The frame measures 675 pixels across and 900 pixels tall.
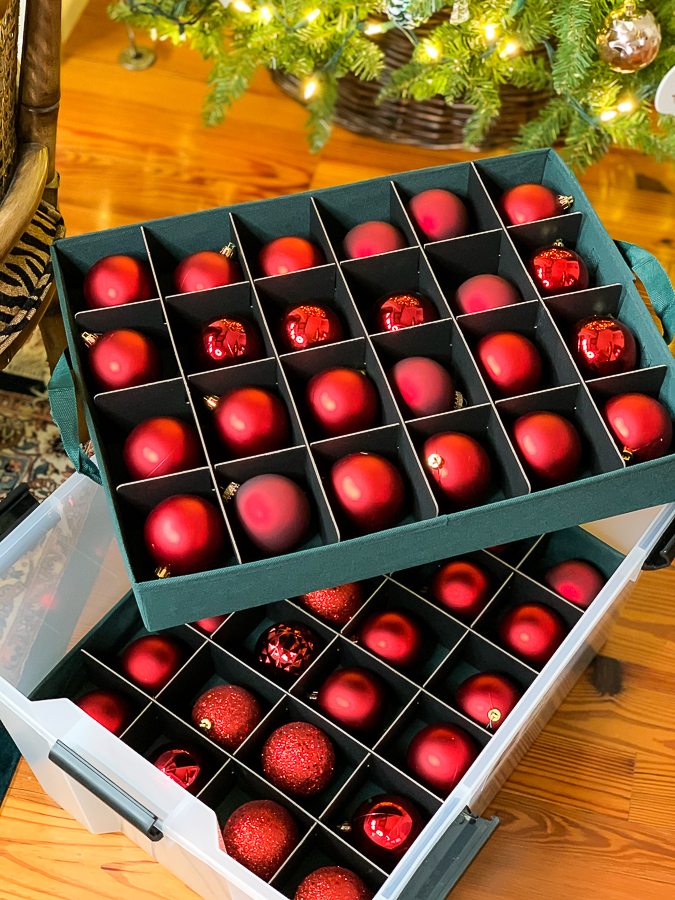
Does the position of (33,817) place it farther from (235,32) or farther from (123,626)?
(235,32)

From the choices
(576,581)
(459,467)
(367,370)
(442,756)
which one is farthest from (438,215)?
(442,756)

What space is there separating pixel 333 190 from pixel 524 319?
9.7 inches

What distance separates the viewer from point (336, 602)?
0.90m

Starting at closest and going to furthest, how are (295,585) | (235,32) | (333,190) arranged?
1. (295,585)
2. (333,190)
3. (235,32)

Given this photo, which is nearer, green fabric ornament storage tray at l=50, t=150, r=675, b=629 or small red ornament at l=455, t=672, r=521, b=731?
green fabric ornament storage tray at l=50, t=150, r=675, b=629

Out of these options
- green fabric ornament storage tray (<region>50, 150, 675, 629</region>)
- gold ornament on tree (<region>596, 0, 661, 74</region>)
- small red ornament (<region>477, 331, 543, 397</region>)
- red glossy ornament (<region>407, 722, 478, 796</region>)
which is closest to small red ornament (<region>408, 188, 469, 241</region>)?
green fabric ornament storage tray (<region>50, 150, 675, 629</region>)

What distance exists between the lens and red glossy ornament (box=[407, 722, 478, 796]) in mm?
812

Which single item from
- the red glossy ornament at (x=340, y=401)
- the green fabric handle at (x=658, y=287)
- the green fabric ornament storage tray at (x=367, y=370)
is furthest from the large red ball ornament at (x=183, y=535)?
the green fabric handle at (x=658, y=287)

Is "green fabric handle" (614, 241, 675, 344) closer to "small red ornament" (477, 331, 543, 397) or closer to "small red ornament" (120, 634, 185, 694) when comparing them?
"small red ornament" (477, 331, 543, 397)

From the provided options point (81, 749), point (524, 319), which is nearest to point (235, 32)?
point (524, 319)

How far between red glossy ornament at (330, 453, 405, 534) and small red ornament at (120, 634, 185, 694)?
27cm

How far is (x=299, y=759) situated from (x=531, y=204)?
592 mm

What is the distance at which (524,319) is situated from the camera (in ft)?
2.81

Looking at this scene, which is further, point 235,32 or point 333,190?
point 235,32
